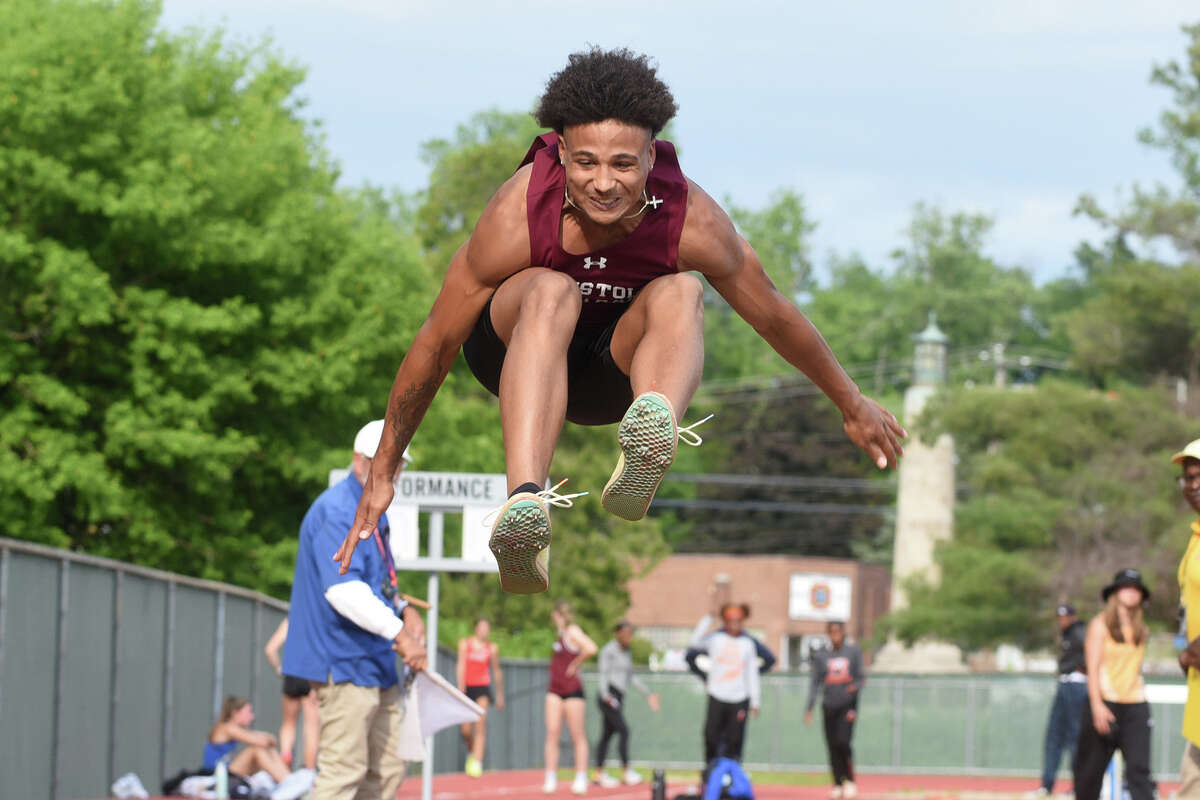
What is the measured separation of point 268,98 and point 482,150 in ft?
67.4

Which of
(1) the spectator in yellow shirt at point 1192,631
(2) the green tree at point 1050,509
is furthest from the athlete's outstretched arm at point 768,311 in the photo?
(2) the green tree at point 1050,509

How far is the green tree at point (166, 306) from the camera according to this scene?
86.8 ft

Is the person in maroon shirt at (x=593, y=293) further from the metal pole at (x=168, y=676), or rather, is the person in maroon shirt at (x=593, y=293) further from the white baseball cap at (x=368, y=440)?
the metal pole at (x=168, y=676)

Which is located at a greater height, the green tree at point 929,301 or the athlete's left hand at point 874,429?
the green tree at point 929,301

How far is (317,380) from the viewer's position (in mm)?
28938

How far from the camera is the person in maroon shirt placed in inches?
217

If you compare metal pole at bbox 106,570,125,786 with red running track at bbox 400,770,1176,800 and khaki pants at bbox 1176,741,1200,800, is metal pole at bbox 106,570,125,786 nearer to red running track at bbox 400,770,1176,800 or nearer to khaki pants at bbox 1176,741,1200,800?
red running track at bbox 400,770,1176,800

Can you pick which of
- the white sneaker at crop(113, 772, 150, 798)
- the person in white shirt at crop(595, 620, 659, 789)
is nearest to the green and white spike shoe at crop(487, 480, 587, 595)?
the white sneaker at crop(113, 772, 150, 798)

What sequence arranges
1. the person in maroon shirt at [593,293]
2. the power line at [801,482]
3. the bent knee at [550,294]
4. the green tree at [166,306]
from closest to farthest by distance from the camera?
the person in maroon shirt at [593,293]
the bent knee at [550,294]
the green tree at [166,306]
the power line at [801,482]

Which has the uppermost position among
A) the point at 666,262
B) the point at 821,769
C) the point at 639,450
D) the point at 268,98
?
the point at 268,98

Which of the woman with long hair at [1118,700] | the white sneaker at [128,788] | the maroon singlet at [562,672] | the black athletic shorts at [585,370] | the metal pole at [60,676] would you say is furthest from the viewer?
the maroon singlet at [562,672]

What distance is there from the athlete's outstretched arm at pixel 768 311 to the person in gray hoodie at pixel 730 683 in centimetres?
1142

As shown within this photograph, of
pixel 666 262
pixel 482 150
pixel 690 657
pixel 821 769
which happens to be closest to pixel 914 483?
pixel 482 150

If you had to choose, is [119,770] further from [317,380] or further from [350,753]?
[317,380]
